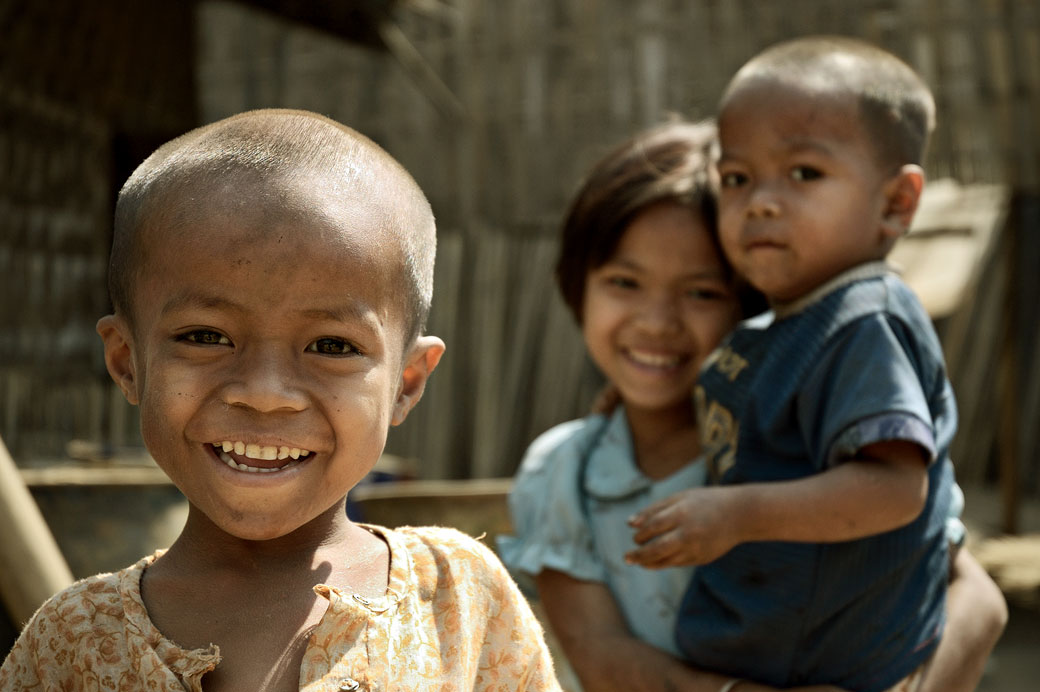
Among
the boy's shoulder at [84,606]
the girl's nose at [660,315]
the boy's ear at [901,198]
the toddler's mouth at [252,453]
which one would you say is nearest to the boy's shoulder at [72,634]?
the boy's shoulder at [84,606]

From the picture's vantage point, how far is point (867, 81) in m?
2.29

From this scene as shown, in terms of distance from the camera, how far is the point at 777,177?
2297 mm

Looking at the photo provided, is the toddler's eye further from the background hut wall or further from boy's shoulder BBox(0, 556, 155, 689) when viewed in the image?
the background hut wall

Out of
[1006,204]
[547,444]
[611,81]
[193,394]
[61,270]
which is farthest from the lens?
[611,81]

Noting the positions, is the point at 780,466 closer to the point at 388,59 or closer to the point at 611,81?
the point at 611,81

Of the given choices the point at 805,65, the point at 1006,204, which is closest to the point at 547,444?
the point at 805,65

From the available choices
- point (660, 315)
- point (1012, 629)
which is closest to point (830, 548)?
point (660, 315)

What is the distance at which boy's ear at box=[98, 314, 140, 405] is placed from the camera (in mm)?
1595

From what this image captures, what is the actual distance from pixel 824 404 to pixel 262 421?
1.13 meters

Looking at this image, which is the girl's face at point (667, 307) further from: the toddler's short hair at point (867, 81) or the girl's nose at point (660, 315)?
the toddler's short hair at point (867, 81)

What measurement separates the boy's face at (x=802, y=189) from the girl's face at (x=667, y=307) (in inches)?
9.0

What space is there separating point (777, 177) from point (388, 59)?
6.85 meters

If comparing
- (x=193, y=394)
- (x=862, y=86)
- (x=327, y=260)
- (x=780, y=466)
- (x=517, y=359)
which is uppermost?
(x=862, y=86)

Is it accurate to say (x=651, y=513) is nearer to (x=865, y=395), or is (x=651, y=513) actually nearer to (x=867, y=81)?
(x=865, y=395)
